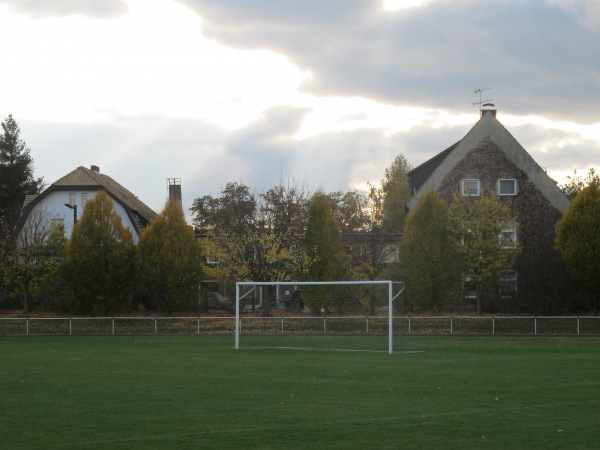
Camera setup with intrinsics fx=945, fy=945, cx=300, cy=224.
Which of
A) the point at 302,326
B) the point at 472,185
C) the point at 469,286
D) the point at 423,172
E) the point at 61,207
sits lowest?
the point at 302,326

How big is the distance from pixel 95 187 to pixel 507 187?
30989mm

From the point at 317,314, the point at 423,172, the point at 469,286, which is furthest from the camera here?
the point at 423,172

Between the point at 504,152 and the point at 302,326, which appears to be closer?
the point at 302,326

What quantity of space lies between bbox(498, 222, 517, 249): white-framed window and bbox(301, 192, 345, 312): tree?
30.9ft

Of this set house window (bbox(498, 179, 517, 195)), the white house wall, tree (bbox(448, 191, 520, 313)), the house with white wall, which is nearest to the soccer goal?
tree (bbox(448, 191, 520, 313))

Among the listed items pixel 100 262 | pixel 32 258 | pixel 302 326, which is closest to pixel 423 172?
pixel 100 262

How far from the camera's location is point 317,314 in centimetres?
3988

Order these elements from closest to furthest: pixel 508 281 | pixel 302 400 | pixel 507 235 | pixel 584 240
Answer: pixel 302 400 < pixel 584 240 < pixel 507 235 < pixel 508 281

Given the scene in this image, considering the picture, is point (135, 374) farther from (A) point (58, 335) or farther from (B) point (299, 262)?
(B) point (299, 262)

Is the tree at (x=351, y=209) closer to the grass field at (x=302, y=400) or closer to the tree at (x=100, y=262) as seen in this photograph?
the tree at (x=100, y=262)

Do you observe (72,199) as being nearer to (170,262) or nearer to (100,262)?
(100,262)

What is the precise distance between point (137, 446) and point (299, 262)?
1626 inches

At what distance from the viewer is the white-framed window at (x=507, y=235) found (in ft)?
180

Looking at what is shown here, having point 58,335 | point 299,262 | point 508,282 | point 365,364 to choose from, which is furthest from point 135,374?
point 508,282
